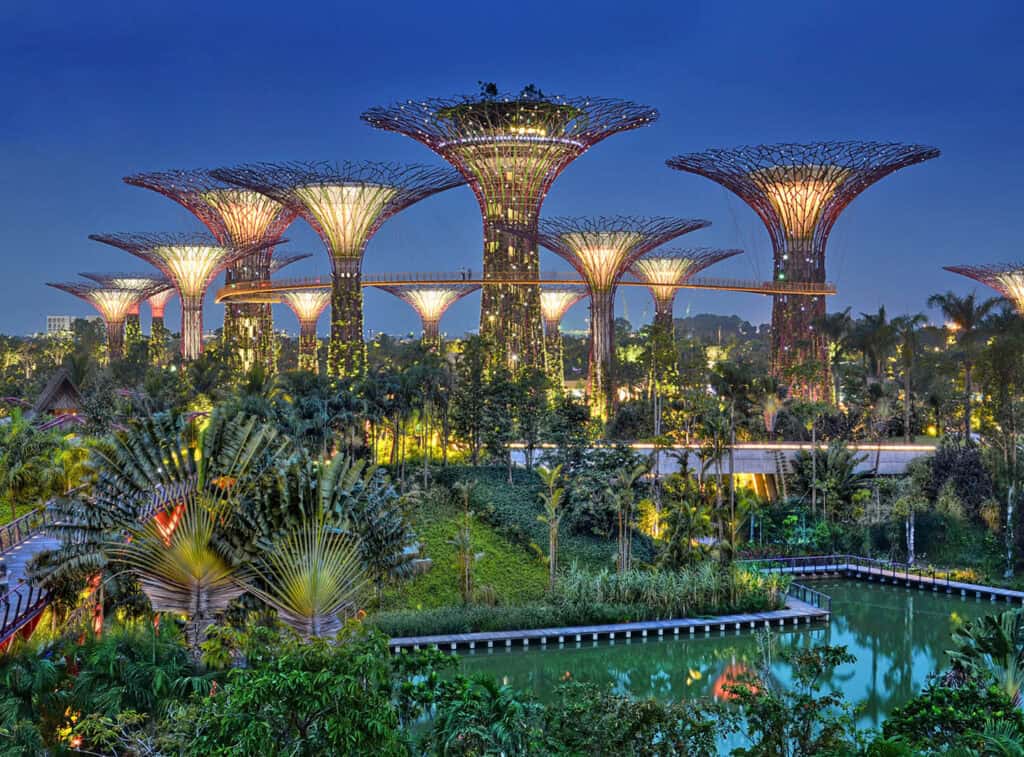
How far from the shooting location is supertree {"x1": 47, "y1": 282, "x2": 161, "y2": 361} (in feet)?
253

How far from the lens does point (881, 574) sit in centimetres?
3105

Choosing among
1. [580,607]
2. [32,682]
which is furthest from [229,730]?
[580,607]

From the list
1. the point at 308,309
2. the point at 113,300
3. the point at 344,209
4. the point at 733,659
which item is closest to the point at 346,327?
the point at 344,209

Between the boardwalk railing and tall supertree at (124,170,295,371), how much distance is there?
29261 mm

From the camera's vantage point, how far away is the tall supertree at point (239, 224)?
173 feet

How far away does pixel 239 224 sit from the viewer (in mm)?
54094

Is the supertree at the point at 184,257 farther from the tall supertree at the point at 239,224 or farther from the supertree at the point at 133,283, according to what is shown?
the supertree at the point at 133,283

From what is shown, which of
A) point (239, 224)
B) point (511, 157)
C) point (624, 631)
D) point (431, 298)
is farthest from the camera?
point (431, 298)

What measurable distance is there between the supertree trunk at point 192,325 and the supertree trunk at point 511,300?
833 inches

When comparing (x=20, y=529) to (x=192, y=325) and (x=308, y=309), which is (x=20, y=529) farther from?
(x=308, y=309)

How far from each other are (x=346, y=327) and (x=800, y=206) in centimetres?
1847

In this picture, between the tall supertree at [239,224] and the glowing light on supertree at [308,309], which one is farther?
the glowing light on supertree at [308,309]

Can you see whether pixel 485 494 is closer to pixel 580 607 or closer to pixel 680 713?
pixel 580 607

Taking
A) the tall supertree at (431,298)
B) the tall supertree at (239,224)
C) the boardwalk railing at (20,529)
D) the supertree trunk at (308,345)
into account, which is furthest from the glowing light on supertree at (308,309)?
the boardwalk railing at (20,529)
